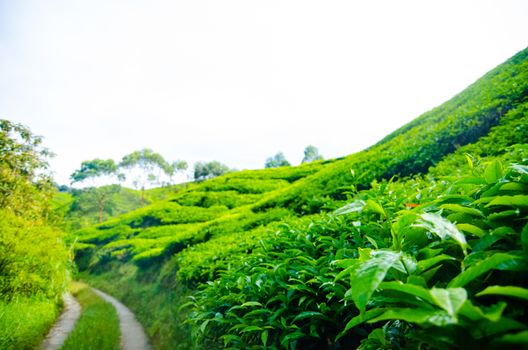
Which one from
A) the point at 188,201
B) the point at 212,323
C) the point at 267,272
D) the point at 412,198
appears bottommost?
the point at 212,323

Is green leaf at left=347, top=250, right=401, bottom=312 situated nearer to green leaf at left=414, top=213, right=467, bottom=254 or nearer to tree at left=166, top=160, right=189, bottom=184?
green leaf at left=414, top=213, right=467, bottom=254

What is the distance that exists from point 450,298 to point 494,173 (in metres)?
1.01

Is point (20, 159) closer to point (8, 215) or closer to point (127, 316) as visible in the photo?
point (8, 215)

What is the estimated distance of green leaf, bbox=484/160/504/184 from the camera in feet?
4.75

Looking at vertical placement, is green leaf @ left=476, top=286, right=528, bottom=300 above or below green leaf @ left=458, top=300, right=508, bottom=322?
above

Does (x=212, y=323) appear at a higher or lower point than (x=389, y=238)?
lower

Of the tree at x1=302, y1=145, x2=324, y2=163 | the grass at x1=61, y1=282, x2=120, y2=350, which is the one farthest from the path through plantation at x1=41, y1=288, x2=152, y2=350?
the tree at x1=302, y1=145, x2=324, y2=163

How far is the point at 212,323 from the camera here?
12.4ft

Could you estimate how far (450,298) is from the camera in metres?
0.81

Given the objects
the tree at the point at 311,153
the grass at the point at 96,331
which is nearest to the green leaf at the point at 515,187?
the grass at the point at 96,331

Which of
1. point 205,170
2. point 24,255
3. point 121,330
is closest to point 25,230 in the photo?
point 24,255

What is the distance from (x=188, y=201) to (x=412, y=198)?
2479 cm

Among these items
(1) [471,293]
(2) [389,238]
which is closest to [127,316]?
(2) [389,238]

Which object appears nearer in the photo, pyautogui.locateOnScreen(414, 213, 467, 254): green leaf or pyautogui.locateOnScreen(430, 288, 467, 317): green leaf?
pyautogui.locateOnScreen(430, 288, 467, 317): green leaf
